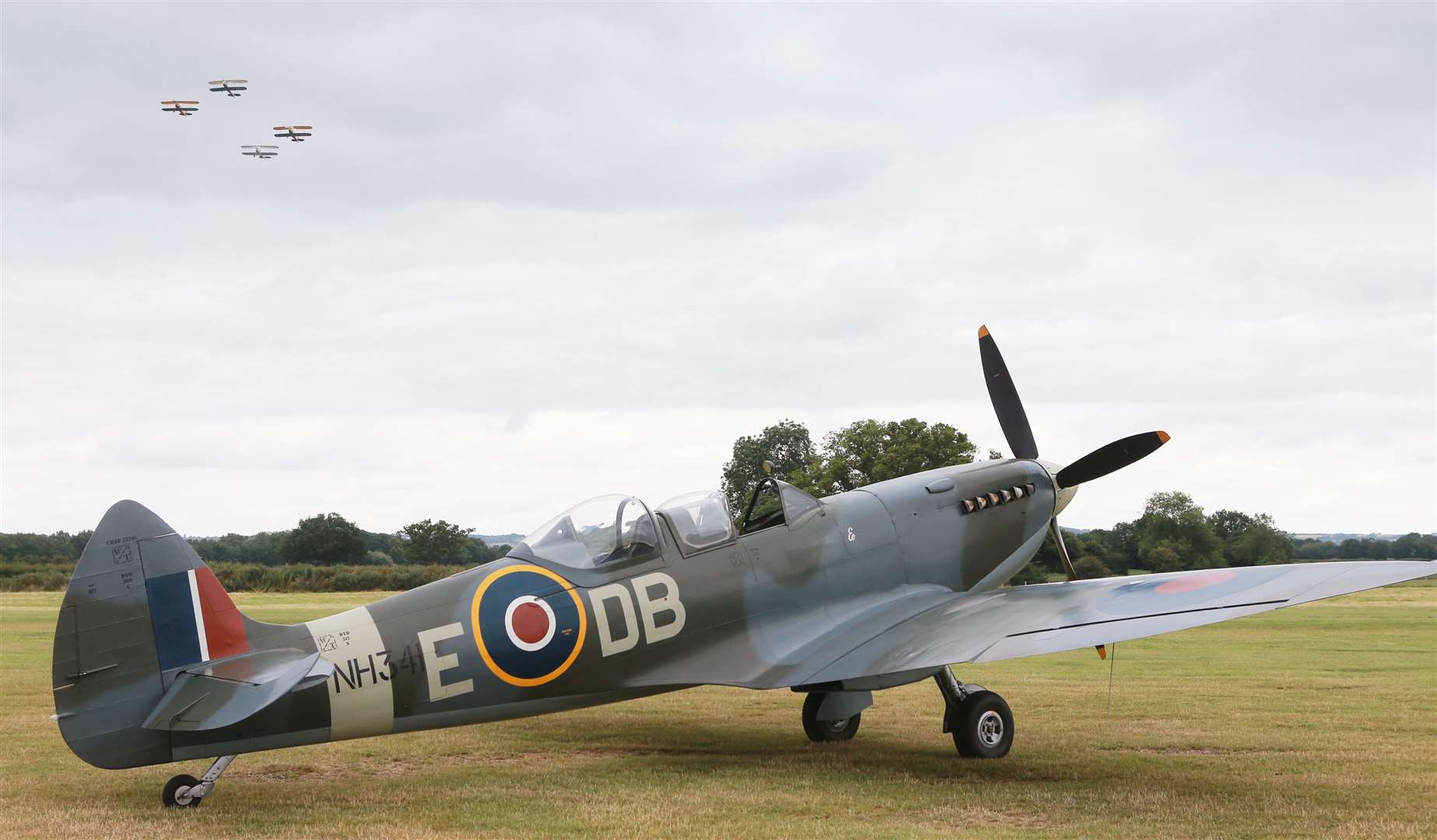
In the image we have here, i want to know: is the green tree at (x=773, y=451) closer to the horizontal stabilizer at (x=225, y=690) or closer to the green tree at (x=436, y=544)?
the green tree at (x=436, y=544)

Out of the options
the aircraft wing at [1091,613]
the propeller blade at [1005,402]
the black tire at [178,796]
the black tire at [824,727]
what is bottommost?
the black tire at [824,727]

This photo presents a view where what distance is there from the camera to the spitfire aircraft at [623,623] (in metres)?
6.51

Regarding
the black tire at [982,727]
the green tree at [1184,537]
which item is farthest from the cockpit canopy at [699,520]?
the green tree at [1184,537]

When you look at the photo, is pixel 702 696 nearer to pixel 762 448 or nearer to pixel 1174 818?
pixel 1174 818

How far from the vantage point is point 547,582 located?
792 cm

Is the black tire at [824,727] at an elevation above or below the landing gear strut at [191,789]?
below

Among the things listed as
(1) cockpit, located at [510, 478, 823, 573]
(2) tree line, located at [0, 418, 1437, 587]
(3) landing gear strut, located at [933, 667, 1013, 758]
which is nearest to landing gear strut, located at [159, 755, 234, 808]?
(1) cockpit, located at [510, 478, 823, 573]

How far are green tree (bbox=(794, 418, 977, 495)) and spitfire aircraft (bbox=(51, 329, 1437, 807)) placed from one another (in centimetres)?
3459

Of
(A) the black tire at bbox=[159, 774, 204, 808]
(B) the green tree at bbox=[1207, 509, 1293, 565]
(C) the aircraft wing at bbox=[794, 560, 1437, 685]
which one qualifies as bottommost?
(B) the green tree at bbox=[1207, 509, 1293, 565]

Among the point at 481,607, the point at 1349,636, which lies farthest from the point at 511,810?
the point at 1349,636

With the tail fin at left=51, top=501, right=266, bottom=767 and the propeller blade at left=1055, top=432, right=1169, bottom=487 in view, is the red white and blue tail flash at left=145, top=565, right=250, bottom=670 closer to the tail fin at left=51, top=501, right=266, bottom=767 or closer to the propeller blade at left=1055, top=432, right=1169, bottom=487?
the tail fin at left=51, top=501, right=266, bottom=767

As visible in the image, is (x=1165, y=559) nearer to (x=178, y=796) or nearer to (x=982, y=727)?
(x=982, y=727)

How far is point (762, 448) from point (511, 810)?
64.1 metres

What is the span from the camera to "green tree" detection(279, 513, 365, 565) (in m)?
72.8
